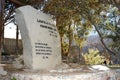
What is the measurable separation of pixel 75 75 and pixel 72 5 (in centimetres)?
283

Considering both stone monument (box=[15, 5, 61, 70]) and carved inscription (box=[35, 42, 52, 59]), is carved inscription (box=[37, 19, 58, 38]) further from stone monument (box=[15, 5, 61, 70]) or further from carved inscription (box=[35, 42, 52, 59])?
carved inscription (box=[35, 42, 52, 59])

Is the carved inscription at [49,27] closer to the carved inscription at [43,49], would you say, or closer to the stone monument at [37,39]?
the stone monument at [37,39]

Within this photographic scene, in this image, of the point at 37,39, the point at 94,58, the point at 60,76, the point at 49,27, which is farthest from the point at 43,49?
the point at 94,58

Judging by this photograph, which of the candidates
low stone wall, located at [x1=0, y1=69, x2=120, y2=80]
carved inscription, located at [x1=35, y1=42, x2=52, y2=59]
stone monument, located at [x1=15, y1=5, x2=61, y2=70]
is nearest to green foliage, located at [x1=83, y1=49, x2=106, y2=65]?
stone monument, located at [x1=15, y1=5, x2=61, y2=70]

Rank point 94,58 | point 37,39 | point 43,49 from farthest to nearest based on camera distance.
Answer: point 94,58 → point 43,49 → point 37,39

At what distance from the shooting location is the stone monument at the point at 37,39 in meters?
9.33

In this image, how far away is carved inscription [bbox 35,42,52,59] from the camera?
955 centimetres

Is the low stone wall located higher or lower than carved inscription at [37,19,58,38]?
lower

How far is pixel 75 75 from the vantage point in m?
7.95

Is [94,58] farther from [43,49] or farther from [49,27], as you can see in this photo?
[43,49]

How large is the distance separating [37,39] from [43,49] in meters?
0.47

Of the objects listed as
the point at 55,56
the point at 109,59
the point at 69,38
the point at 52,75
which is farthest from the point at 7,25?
the point at 52,75

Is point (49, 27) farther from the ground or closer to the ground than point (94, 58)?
farther from the ground

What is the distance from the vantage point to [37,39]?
962cm
